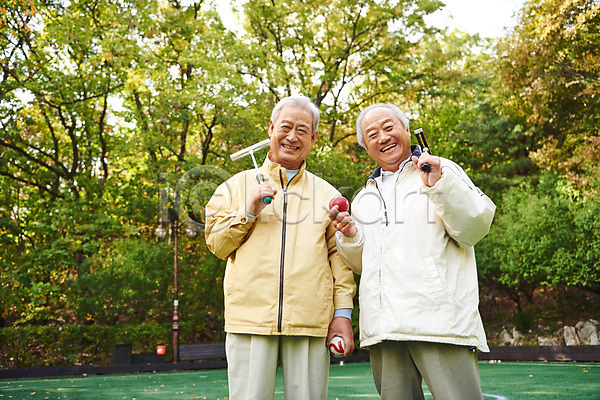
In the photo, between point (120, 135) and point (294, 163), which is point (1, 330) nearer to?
point (120, 135)

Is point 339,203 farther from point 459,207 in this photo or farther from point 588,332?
point 588,332

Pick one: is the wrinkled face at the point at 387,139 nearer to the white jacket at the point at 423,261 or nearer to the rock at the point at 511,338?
the white jacket at the point at 423,261

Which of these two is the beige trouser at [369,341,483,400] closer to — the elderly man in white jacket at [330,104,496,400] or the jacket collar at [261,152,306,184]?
the elderly man in white jacket at [330,104,496,400]

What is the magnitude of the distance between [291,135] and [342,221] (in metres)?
0.55

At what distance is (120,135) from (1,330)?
7673 mm

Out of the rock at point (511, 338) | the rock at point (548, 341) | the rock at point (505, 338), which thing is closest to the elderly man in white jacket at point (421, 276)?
the rock at point (548, 341)

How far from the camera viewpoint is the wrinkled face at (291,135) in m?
2.85

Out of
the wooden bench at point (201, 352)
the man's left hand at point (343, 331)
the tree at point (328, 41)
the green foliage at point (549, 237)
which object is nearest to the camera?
the man's left hand at point (343, 331)

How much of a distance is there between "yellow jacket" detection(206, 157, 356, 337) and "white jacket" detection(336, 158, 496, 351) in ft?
0.46

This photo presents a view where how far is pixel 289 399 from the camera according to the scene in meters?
2.52

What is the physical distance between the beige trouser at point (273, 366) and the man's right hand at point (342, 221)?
0.54 metres

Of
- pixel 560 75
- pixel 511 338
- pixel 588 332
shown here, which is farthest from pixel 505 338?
pixel 560 75

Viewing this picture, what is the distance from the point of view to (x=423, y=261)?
2.50m

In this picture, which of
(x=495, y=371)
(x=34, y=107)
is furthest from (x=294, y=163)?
(x=34, y=107)
